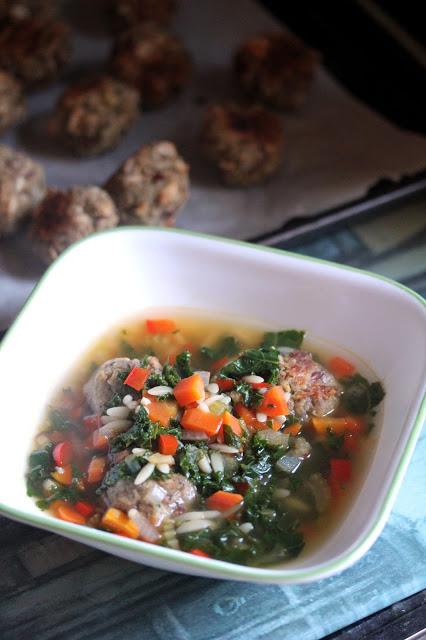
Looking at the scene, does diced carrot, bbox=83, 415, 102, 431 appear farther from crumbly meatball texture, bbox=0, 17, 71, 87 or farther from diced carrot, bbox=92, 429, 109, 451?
crumbly meatball texture, bbox=0, 17, 71, 87

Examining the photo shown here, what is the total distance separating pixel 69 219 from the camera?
10.6ft

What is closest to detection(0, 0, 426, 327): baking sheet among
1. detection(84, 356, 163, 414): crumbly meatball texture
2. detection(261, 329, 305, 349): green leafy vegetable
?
detection(84, 356, 163, 414): crumbly meatball texture

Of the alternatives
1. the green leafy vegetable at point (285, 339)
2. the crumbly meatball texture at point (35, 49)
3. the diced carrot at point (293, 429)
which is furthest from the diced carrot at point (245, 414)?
the crumbly meatball texture at point (35, 49)

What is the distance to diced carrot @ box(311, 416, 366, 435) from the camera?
246 cm

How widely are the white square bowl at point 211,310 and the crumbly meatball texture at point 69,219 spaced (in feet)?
1.57

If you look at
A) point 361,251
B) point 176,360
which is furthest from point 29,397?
point 361,251

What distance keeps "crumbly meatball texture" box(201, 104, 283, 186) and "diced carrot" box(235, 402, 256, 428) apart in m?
1.48

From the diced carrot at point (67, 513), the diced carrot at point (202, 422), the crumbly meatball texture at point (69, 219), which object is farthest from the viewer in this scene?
the crumbly meatball texture at point (69, 219)

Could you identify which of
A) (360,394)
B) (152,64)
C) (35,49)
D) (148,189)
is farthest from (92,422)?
(35,49)

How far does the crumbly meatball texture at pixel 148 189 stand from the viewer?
132 inches

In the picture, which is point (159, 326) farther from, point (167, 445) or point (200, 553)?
point (200, 553)

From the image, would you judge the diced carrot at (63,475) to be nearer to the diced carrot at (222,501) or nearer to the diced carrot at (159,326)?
the diced carrot at (222,501)

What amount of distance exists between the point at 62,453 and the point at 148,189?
132 centimetres

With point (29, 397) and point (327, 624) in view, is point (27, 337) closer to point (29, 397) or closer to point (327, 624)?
Answer: point (29, 397)
